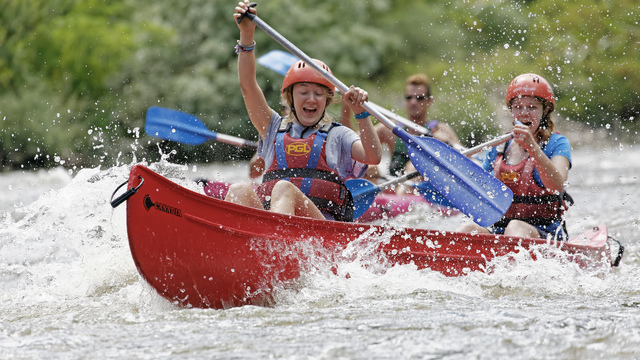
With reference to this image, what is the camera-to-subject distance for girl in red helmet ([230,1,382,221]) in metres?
3.95

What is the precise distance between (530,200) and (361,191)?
1.02m

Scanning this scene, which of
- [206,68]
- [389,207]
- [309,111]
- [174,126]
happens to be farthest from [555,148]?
[206,68]

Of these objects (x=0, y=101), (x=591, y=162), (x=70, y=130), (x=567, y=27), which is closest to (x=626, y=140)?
(x=567, y=27)

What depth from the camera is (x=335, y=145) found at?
4.08 metres

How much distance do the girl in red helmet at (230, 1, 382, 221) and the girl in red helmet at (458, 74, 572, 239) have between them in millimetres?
871

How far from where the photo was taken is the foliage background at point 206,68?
17.2 metres

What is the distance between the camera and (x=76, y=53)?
1878 cm

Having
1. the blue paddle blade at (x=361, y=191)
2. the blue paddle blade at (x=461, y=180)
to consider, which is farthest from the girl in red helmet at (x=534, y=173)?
the blue paddle blade at (x=361, y=191)

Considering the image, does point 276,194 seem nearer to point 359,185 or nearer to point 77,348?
point 359,185

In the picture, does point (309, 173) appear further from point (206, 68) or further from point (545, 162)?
point (206, 68)

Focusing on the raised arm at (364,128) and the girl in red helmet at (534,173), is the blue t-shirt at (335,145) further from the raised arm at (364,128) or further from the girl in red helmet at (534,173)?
the girl in red helmet at (534,173)

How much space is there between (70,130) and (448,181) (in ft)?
47.4

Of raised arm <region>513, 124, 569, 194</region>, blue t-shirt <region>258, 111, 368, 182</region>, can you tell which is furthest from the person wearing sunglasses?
blue t-shirt <region>258, 111, 368, 182</region>

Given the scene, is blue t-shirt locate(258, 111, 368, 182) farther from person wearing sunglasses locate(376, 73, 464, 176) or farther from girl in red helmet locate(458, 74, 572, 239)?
person wearing sunglasses locate(376, 73, 464, 176)
